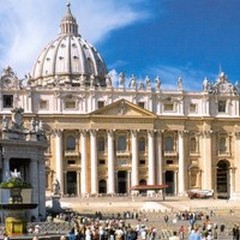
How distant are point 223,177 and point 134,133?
564 inches

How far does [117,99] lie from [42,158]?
138 feet

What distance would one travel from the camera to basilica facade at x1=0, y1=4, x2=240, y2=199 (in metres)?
90.3

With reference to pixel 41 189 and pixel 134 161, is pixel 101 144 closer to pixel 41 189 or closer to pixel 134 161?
pixel 134 161

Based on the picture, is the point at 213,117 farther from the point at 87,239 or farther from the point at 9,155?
the point at 87,239

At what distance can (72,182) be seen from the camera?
91.8m

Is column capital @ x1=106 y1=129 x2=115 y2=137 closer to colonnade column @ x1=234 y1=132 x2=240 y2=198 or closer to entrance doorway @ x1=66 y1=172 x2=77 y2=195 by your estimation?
entrance doorway @ x1=66 y1=172 x2=77 y2=195

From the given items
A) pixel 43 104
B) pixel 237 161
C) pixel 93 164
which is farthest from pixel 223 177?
pixel 43 104

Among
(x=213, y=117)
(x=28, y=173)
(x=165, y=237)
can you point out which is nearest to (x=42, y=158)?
(x=28, y=173)

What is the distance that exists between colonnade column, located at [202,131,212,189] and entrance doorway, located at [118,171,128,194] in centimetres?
979

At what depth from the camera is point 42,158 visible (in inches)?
1996

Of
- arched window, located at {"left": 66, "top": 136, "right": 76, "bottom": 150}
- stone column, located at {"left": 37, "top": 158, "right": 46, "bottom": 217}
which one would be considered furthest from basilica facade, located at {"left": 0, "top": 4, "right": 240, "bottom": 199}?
stone column, located at {"left": 37, "top": 158, "right": 46, "bottom": 217}

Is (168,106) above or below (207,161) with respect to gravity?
above

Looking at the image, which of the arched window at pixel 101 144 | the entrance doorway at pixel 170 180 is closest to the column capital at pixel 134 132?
the arched window at pixel 101 144

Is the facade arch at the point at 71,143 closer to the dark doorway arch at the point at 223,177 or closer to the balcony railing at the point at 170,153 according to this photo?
the balcony railing at the point at 170,153
